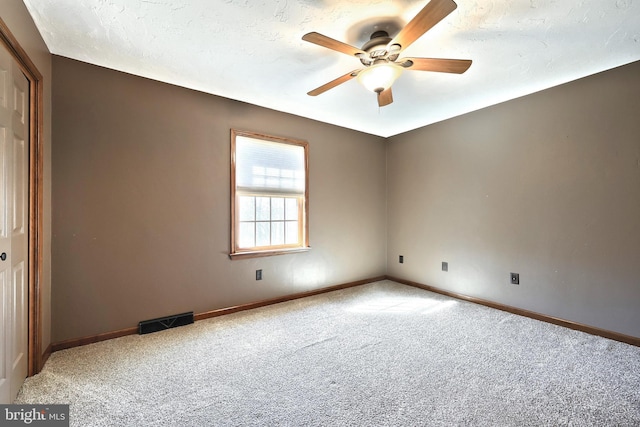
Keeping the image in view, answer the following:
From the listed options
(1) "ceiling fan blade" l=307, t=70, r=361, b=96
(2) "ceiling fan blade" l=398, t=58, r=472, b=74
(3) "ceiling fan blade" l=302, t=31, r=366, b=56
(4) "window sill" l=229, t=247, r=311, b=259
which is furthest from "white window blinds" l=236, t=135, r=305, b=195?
(2) "ceiling fan blade" l=398, t=58, r=472, b=74

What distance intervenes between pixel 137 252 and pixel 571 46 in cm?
393

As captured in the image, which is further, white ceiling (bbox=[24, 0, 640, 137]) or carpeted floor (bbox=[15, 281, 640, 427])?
white ceiling (bbox=[24, 0, 640, 137])

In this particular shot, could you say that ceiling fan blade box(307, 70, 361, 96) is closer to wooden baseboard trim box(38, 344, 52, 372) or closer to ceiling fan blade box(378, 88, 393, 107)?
ceiling fan blade box(378, 88, 393, 107)

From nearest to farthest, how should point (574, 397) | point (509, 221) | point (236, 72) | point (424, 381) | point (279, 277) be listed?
point (574, 397) < point (424, 381) < point (236, 72) < point (509, 221) < point (279, 277)

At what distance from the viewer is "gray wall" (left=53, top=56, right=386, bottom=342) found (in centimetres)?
230

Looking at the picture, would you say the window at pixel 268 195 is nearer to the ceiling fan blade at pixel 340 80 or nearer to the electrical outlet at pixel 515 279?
the ceiling fan blade at pixel 340 80

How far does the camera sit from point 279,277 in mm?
3463

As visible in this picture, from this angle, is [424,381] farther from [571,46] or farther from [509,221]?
[571,46]

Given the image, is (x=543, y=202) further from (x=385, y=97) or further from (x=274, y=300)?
(x=274, y=300)

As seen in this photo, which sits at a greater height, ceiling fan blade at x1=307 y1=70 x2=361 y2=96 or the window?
ceiling fan blade at x1=307 y1=70 x2=361 y2=96

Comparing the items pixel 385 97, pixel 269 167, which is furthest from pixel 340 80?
pixel 269 167

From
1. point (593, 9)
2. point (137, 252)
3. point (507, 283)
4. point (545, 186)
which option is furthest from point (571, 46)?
point (137, 252)

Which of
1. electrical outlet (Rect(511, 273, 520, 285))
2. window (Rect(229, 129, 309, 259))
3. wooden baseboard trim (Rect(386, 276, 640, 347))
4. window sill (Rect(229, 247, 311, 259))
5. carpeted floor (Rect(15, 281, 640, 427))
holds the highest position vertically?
window (Rect(229, 129, 309, 259))

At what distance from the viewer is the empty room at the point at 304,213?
168cm
